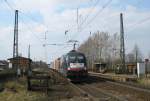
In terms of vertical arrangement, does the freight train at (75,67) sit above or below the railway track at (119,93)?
above

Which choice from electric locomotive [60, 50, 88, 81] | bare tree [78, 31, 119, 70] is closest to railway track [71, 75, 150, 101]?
electric locomotive [60, 50, 88, 81]

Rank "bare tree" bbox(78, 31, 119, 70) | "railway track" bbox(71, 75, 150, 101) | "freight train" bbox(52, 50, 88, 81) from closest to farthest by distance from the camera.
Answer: "railway track" bbox(71, 75, 150, 101) → "freight train" bbox(52, 50, 88, 81) → "bare tree" bbox(78, 31, 119, 70)

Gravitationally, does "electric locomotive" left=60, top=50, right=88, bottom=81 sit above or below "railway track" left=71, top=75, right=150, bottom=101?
above

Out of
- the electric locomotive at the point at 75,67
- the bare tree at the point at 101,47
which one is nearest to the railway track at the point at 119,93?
the electric locomotive at the point at 75,67

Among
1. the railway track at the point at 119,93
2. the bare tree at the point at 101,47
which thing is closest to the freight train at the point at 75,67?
the railway track at the point at 119,93

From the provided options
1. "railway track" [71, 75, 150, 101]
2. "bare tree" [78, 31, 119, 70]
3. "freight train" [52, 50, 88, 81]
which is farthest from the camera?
"bare tree" [78, 31, 119, 70]

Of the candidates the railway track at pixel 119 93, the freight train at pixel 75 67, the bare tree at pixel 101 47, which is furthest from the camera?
the bare tree at pixel 101 47

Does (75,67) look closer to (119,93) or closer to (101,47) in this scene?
(119,93)

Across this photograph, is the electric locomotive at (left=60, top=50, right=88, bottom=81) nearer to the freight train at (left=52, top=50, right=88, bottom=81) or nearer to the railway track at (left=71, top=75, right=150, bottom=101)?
the freight train at (left=52, top=50, right=88, bottom=81)

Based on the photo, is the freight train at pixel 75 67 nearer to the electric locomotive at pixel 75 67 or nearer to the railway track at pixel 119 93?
the electric locomotive at pixel 75 67

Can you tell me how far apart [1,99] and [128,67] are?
166ft

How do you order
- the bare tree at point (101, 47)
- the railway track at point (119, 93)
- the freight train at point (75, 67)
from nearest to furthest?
the railway track at point (119, 93), the freight train at point (75, 67), the bare tree at point (101, 47)

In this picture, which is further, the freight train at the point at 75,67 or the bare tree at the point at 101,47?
the bare tree at the point at 101,47

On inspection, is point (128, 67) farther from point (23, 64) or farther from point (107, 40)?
point (107, 40)
